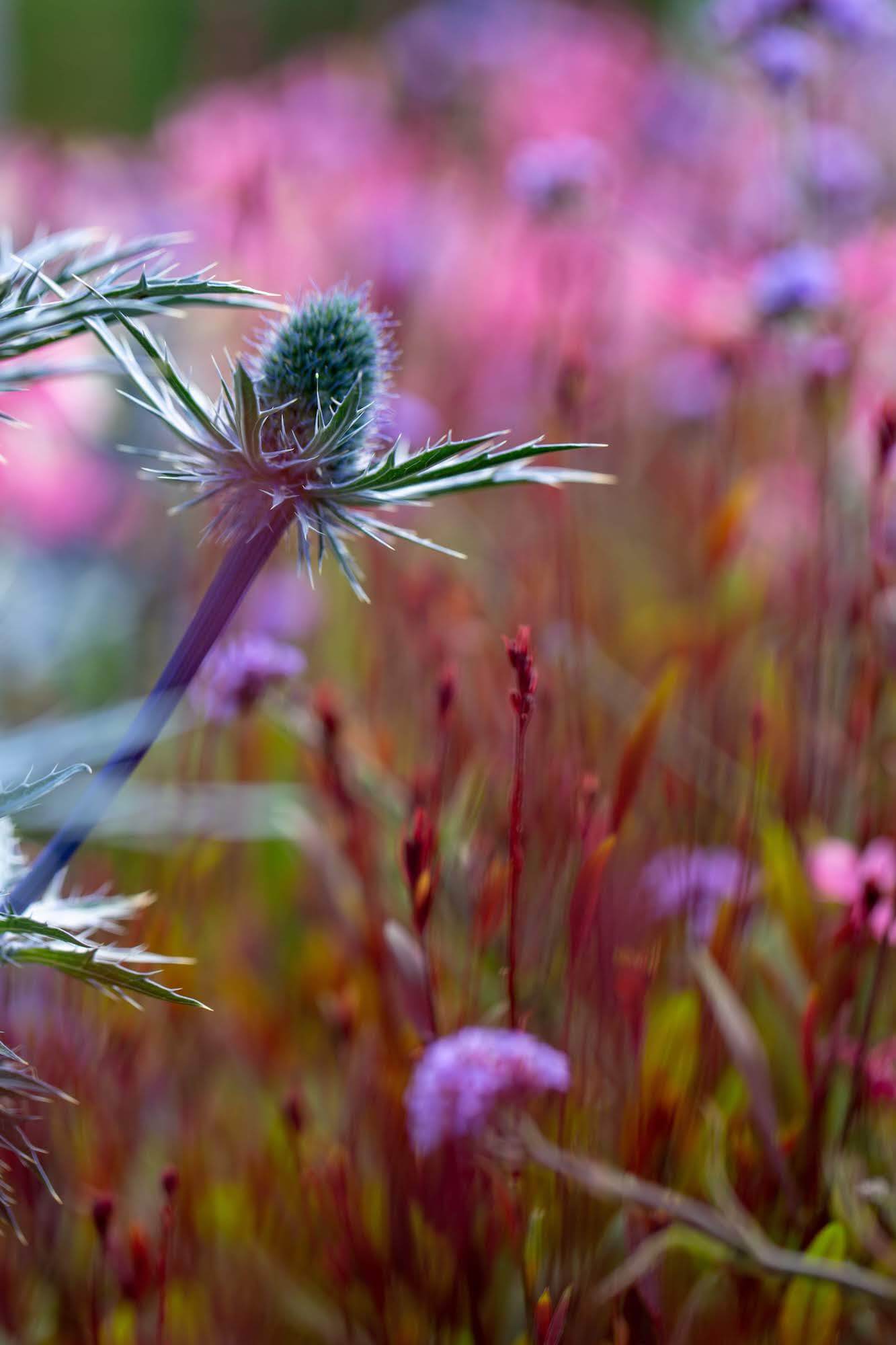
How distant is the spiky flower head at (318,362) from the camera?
0.39m

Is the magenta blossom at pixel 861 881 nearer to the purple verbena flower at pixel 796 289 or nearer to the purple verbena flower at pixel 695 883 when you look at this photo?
the purple verbena flower at pixel 695 883

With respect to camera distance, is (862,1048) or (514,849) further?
(862,1048)

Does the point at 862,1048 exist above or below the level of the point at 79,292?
below

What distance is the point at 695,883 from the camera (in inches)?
25.0

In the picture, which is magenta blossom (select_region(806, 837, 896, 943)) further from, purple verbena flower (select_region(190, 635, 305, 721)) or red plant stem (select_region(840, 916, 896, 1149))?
purple verbena flower (select_region(190, 635, 305, 721))

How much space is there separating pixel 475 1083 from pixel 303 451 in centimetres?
22

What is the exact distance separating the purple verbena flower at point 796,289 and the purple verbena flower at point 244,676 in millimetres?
450

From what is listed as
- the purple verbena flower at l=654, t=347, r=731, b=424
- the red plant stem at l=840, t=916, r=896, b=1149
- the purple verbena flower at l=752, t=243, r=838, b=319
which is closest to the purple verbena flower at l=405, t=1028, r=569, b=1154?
the red plant stem at l=840, t=916, r=896, b=1149

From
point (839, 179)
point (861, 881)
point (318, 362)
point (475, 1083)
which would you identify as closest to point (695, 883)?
point (861, 881)

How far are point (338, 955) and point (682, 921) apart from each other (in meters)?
0.23

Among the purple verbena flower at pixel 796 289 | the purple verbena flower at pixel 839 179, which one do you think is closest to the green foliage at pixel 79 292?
the purple verbena flower at pixel 796 289

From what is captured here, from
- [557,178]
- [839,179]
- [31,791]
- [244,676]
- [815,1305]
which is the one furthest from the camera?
[839,179]

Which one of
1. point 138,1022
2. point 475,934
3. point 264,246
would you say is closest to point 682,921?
point 475,934

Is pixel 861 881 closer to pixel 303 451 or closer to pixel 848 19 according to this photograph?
pixel 303 451
